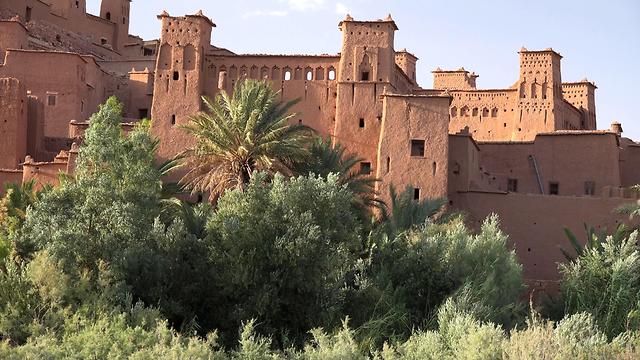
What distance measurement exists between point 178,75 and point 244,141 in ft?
24.3

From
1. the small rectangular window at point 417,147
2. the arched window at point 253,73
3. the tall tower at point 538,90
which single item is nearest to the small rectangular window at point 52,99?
the arched window at point 253,73

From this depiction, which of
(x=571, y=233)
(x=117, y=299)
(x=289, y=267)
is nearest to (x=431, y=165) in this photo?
(x=571, y=233)

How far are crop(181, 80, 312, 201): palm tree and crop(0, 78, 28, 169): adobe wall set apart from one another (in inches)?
306

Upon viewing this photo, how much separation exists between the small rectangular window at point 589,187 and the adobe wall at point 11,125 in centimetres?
1511

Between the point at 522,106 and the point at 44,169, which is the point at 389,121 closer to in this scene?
the point at 44,169

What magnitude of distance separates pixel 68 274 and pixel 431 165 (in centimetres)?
1139

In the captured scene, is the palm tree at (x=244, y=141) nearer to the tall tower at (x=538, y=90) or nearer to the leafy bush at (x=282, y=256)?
the leafy bush at (x=282, y=256)

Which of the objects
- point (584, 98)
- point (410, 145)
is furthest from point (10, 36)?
point (584, 98)

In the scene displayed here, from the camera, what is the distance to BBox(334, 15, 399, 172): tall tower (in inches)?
1128

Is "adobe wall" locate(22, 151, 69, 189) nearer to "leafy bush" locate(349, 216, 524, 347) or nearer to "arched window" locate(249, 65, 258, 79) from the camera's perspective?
"arched window" locate(249, 65, 258, 79)

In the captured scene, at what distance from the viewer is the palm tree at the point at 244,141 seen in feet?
75.1

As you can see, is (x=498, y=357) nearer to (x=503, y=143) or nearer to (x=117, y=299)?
(x=117, y=299)

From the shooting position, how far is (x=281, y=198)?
18.8 meters

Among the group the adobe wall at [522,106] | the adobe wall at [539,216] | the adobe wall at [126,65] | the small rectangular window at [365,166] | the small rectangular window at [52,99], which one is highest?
the adobe wall at [126,65]
